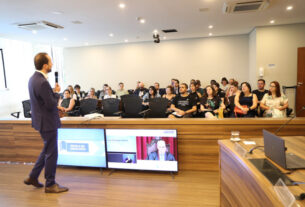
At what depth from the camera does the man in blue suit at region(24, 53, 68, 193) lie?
2.27m

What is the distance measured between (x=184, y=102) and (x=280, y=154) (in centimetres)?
282

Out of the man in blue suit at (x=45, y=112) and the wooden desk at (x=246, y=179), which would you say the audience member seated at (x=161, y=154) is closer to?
the wooden desk at (x=246, y=179)

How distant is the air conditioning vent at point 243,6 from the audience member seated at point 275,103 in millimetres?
1803

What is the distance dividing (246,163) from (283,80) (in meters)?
6.87

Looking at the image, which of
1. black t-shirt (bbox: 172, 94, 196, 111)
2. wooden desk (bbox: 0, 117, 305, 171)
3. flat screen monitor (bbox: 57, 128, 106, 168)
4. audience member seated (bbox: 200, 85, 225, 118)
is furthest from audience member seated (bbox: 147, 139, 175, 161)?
audience member seated (bbox: 200, 85, 225, 118)

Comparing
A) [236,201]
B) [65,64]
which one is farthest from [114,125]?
[65,64]

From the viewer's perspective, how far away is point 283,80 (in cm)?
711

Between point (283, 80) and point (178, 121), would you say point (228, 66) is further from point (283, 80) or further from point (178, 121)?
point (178, 121)

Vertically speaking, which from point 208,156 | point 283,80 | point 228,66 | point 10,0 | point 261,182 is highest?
point 10,0

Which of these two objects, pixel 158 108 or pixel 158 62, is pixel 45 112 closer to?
pixel 158 108

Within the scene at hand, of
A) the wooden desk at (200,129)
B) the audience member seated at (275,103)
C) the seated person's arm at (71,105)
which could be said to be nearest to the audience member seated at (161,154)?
the wooden desk at (200,129)

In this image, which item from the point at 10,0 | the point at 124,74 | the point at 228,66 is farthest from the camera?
the point at 124,74

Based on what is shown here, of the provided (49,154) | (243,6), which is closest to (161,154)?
(49,154)

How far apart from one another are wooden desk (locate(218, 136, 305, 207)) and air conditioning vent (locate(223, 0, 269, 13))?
3663mm
